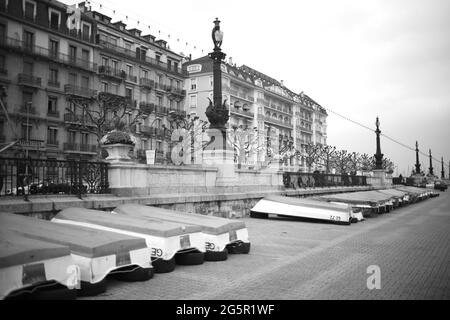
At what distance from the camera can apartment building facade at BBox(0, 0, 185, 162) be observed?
35.2 metres

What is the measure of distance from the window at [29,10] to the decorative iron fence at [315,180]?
100ft

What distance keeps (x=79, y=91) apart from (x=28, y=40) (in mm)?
6943

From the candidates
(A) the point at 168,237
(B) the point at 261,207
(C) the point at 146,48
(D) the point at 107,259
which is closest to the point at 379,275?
(A) the point at 168,237

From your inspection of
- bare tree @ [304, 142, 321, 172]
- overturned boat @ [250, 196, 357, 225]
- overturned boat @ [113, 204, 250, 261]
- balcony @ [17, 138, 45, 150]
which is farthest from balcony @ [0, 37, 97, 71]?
bare tree @ [304, 142, 321, 172]

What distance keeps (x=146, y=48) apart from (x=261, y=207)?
40.7 metres

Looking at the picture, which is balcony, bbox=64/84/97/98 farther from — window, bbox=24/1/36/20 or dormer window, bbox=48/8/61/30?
window, bbox=24/1/36/20

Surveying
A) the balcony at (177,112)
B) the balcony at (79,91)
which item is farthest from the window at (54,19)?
the balcony at (177,112)

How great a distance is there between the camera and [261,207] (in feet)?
51.1

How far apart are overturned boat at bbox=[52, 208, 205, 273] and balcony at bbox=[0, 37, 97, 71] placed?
106ft

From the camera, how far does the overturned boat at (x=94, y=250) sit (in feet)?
16.3

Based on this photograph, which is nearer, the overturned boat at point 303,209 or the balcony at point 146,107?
the overturned boat at point 303,209

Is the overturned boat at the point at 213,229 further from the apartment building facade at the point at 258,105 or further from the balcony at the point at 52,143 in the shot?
the apartment building facade at the point at 258,105

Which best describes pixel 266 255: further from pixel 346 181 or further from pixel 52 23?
pixel 52 23
